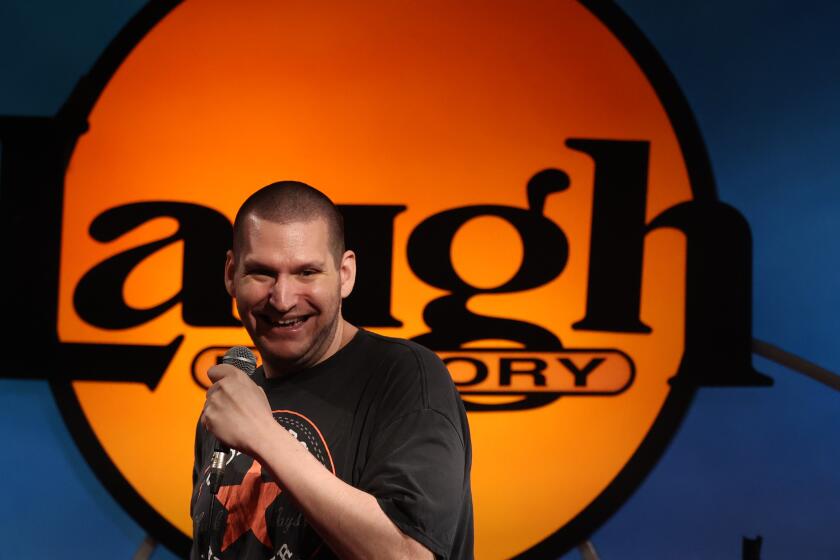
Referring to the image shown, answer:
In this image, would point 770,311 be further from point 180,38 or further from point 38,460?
point 38,460

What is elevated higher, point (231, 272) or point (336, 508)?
point (231, 272)

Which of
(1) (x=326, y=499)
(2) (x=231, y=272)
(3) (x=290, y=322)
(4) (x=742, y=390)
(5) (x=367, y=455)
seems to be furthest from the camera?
(4) (x=742, y=390)

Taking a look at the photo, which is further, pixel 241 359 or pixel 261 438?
pixel 241 359

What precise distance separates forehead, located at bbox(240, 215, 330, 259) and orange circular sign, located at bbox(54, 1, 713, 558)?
1.12 metres

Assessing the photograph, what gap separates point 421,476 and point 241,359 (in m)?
0.45

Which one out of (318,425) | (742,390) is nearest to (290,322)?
(318,425)

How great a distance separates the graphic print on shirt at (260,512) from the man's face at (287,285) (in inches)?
5.1

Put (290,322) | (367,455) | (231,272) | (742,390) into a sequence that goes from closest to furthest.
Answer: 1. (367,455)
2. (290,322)
3. (231,272)
4. (742,390)

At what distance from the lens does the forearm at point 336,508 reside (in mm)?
1122

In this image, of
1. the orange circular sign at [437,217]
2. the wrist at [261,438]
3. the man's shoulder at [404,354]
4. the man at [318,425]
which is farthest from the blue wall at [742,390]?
the wrist at [261,438]

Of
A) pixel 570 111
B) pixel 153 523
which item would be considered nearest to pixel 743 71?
pixel 570 111

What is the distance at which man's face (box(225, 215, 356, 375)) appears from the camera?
1369 millimetres

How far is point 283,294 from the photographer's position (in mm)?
1360

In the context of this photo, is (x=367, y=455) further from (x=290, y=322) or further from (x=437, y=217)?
(x=437, y=217)
